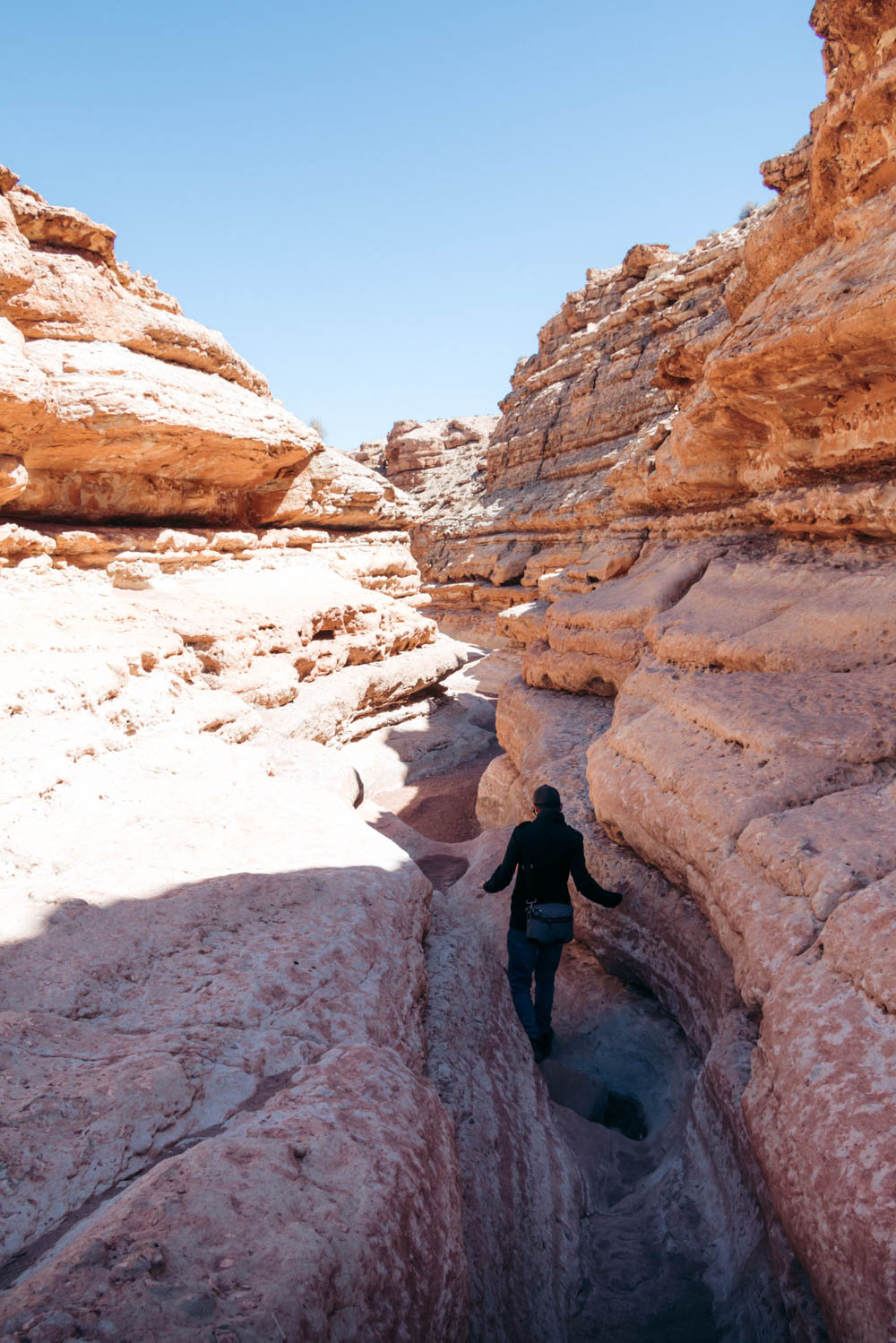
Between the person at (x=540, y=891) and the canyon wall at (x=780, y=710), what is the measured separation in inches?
20.3

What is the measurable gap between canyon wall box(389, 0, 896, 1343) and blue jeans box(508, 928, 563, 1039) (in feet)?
1.95

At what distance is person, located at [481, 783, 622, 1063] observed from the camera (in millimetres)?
3926

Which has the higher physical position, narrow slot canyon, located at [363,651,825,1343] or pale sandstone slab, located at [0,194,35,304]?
pale sandstone slab, located at [0,194,35,304]

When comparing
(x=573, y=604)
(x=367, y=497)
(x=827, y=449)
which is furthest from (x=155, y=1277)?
(x=367, y=497)

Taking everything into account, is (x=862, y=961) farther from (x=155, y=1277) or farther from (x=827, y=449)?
(x=827, y=449)

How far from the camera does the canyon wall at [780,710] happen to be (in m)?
2.16

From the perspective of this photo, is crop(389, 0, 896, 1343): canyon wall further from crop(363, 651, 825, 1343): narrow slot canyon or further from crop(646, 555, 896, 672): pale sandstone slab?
crop(363, 651, 825, 1343): narrow slot canyon

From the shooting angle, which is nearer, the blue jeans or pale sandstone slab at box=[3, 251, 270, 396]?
the blue jeans

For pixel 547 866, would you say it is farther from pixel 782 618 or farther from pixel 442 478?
pixel 442 478

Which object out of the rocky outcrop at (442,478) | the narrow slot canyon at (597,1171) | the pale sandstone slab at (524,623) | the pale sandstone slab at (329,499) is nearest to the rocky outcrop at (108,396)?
the pale sandstone slab at (329,499)

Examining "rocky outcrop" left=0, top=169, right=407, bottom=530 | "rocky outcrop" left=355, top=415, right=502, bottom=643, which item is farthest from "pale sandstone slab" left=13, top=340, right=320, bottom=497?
"rocky outcrop" left=355, top=415, right=502, bottom=643

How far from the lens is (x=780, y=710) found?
3750 millimetres

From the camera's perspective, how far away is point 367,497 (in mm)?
12430

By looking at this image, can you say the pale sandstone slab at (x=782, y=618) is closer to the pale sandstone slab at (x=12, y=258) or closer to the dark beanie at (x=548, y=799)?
the dark beanie at (x=548, y=799)
